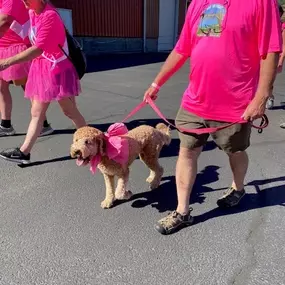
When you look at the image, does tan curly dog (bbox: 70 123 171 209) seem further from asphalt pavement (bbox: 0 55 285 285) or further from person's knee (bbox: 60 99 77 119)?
person's knee (bbox: 60 99 77 119)

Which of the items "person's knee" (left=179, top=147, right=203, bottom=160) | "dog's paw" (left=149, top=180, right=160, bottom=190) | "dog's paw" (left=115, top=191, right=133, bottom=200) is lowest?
"dog's paw" (left=149, top=180, right=160, bottom=190)

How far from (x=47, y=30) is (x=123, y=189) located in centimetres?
174

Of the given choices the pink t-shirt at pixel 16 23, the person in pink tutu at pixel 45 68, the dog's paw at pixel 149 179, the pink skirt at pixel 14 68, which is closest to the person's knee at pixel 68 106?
the person in pink tutu at pixel 45 68

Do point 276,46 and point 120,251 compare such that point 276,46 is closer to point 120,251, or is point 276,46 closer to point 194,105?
point 194,105

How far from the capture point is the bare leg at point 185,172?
2.88m

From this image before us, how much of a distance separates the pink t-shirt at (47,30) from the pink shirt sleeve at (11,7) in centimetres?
41

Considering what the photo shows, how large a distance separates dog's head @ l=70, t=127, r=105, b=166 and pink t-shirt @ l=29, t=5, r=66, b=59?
4.27ft

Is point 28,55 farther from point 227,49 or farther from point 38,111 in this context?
point 227,49

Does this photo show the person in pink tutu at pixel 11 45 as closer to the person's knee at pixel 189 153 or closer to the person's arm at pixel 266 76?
the person's knee at pixel 189 153

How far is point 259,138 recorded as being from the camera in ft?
17.3

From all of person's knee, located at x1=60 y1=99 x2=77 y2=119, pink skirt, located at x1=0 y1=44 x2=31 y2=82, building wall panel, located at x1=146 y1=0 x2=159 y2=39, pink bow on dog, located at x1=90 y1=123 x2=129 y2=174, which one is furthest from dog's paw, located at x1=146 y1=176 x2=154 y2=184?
building wall panel, located at x1=146 y1=0 x2=159 y2=39

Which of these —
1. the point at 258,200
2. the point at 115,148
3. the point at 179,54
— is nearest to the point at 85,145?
the point at 115,148

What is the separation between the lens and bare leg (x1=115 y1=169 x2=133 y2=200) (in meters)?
3.21

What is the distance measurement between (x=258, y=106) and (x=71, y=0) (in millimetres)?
13476
